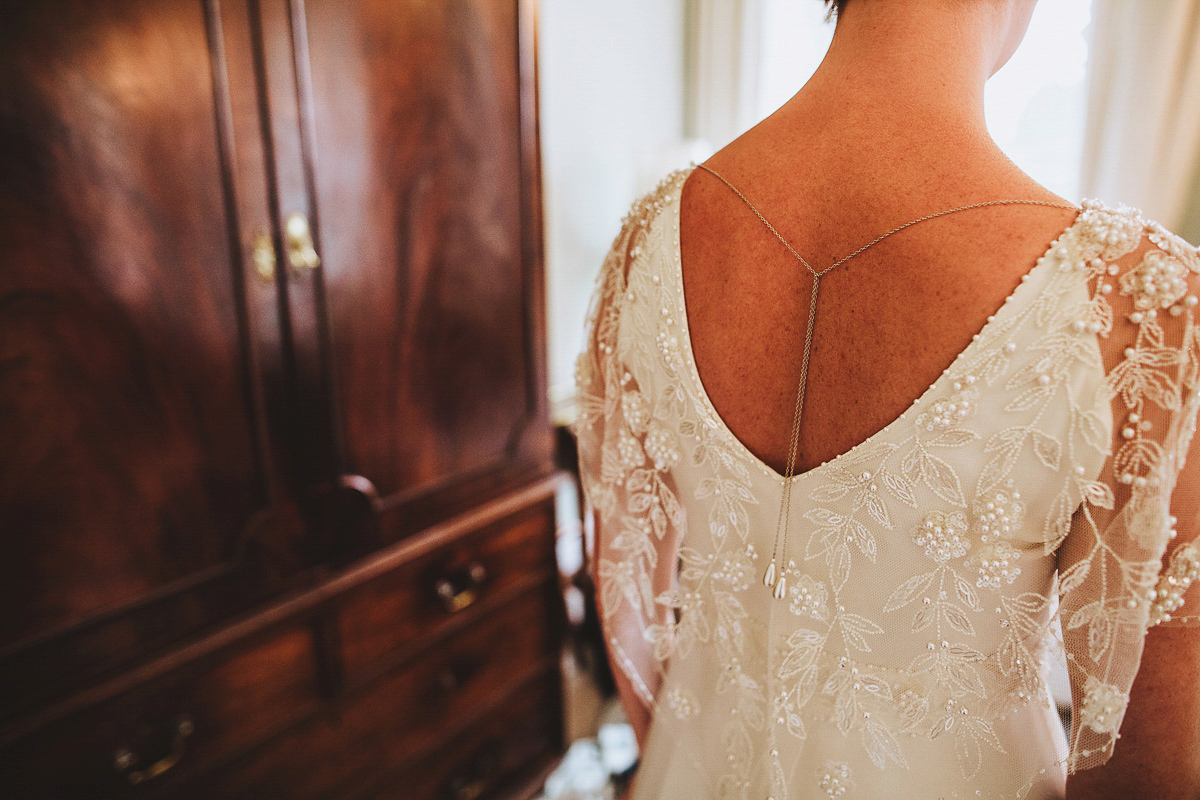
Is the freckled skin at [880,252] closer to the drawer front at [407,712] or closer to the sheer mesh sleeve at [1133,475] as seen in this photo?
the sheer mesh sleeve at [1133,475]

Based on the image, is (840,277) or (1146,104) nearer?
(840,277)

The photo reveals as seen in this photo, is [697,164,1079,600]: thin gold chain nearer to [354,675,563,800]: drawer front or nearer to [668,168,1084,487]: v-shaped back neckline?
[668,168,1084,487]: v-shaped back neckline

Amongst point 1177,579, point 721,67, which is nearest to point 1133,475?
point 1177,579

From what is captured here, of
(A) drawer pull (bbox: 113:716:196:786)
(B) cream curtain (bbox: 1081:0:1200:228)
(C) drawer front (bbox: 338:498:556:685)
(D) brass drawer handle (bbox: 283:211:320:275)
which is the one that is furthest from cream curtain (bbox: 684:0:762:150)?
(A) drawer pull (bbox: 113:716:196:786)

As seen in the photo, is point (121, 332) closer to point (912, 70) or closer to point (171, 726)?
point (171, 726)

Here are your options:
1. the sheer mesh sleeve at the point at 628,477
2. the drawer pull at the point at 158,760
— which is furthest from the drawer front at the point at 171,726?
the sheer mesh sleeve at the point at 628,477

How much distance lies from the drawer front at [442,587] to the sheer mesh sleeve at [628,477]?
0.50 meters

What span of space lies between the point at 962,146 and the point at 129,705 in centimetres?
118

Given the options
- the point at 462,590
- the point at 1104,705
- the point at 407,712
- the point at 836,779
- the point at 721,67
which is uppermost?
the point at 721,67

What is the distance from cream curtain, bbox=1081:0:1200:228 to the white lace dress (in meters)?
1.33

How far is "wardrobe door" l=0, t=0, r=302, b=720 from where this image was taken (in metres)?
0.75

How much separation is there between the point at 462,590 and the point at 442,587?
0.20ft

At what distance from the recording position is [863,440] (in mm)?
583

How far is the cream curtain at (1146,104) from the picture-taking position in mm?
1418
